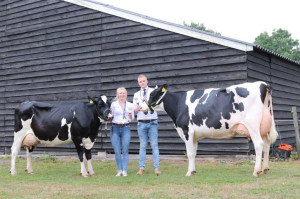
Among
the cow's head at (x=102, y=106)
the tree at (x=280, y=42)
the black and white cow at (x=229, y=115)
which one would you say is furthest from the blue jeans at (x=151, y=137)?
the tree at (x=280, y=42)

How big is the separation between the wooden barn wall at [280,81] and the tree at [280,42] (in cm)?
3927

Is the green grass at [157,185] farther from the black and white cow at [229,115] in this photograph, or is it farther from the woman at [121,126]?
the black and white cow at [229,115]

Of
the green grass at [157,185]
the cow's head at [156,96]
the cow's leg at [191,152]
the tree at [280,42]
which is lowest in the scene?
the green grass at [157,185]

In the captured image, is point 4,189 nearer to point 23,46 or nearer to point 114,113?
point 114,113

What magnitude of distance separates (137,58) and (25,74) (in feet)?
16.3

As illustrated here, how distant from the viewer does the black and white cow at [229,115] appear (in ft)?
24.9

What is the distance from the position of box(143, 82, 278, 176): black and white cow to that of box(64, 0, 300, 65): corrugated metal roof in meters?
2.91

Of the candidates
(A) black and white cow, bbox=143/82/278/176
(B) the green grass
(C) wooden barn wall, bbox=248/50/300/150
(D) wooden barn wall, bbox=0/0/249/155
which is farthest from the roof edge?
(B) the green grass

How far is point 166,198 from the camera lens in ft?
18.1

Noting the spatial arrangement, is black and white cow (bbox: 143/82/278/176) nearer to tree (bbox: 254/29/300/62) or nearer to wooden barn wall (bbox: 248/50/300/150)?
wooden barn wall (bbox: 248/50/300/150)

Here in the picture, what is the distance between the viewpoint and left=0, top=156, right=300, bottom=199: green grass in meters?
5.78

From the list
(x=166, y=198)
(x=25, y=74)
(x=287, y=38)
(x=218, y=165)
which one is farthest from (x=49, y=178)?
(x=287, y=38)

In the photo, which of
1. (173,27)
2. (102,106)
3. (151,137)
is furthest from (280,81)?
(102,106)

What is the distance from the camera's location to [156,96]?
28.2 ft
